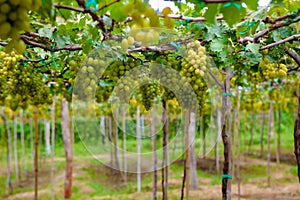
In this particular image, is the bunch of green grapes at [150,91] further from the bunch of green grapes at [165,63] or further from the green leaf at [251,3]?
the green leaf at [251,3]

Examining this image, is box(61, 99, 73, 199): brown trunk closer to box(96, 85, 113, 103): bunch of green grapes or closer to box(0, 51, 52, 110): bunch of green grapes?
box(96, 85, 113, 103): bunch of green grapes

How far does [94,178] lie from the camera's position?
9633 mm

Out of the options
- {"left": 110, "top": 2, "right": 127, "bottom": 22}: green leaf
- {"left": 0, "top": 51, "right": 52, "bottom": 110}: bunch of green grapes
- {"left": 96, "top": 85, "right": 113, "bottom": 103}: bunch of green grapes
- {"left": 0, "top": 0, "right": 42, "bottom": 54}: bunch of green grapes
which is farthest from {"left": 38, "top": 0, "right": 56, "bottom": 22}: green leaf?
{"left": 96, "top": 85, "right": 113, "bottom": 103}: bunch of green grapes

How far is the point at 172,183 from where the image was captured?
8.62m

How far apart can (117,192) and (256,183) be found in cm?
314

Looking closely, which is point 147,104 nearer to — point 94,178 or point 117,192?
point 117,192

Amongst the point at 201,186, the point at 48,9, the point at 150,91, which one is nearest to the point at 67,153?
the point at 201,186

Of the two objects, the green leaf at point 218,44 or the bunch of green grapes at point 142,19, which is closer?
the bunch of green grapes at point 142,19

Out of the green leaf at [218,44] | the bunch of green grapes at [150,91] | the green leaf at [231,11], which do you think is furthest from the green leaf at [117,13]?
the bunch of green grapes at [150,91]

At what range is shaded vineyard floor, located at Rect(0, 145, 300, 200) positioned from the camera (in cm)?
759

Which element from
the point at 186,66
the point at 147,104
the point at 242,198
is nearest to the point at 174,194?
the point at 242,198

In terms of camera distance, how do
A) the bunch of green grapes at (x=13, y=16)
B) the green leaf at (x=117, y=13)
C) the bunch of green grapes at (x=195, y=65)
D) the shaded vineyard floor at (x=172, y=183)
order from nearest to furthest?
the bunch of green grapes at (x=13, y=16), the green leaf at (x=117, y=13), the bunch of green grapes at (x=195, y=65), the shaded vineyard floor at (x=172, y=183)

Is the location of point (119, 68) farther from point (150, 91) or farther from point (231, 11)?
point (231, 11)

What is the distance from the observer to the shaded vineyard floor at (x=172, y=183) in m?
7.59
